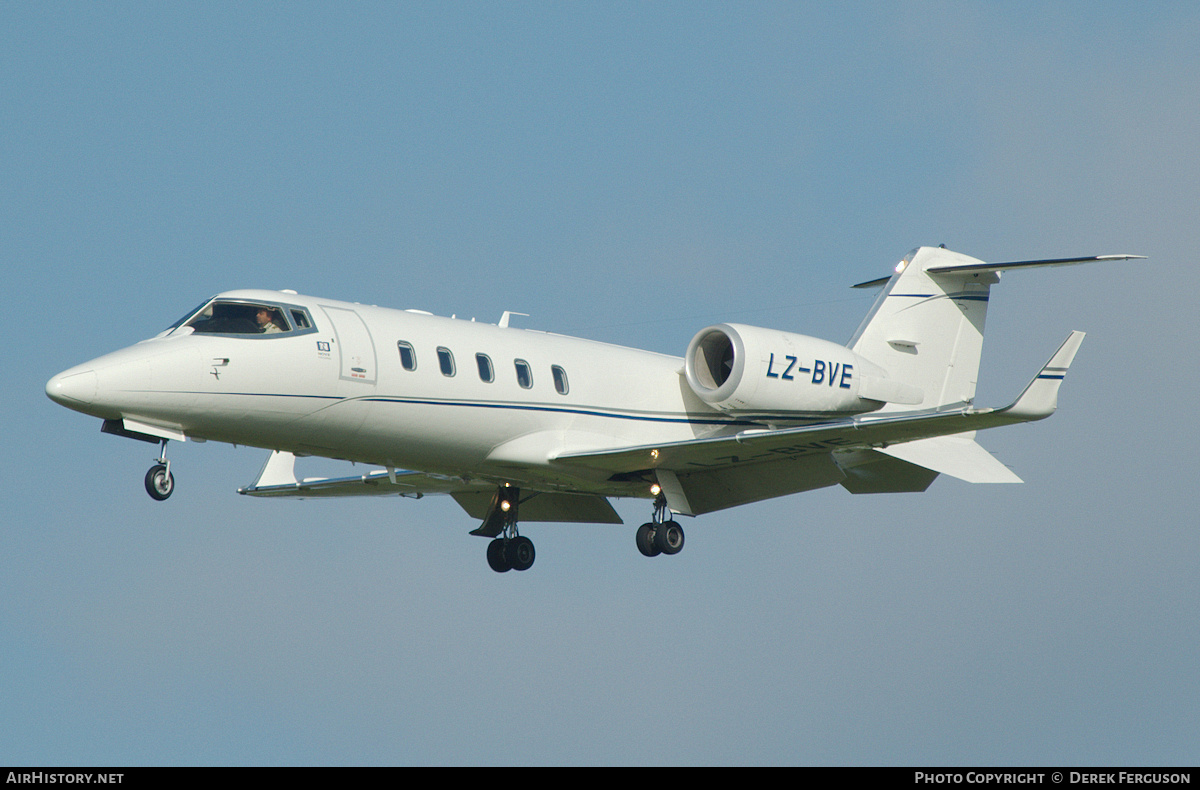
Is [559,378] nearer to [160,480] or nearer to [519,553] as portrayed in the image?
[519,553]

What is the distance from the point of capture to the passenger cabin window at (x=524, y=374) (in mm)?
21469

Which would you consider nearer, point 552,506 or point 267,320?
point 267,320

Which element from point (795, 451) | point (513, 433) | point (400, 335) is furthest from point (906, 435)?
point (400, 335)

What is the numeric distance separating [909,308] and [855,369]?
2187 millimetres

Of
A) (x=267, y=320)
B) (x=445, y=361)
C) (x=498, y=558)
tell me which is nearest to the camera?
(x=267, y=320)

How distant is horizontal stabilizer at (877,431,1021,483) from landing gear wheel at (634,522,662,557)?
3.57 metres

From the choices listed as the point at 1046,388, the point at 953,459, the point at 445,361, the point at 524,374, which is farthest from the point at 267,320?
the point at 953,459

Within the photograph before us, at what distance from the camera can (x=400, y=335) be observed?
20391mm

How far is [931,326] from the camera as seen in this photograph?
82.8 ft

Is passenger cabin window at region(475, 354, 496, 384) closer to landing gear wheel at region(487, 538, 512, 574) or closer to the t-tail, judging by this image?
landing gear wheel at region(487, 538, 512, 574)

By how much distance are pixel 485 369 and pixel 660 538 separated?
3.83m

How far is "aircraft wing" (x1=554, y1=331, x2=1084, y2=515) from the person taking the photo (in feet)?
66.9
